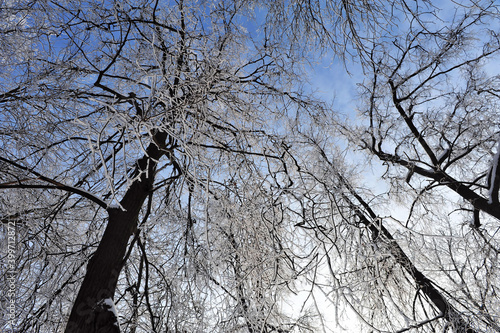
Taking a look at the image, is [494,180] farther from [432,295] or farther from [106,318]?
[106,318]

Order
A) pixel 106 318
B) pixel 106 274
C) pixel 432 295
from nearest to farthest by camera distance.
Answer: pixel 106 318 < pixel 106 274 < pixel 432 295

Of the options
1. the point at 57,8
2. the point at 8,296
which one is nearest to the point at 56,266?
the point at 8,296

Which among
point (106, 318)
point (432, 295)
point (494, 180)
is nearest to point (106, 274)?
point (106, 318)

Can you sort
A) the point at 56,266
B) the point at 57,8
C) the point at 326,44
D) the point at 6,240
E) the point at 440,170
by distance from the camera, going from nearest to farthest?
the point at 326,44
the point at 57,8
the point at 56,266
the point at 6,240
the point at 440,170

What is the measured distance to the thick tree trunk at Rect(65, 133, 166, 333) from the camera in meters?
2.19

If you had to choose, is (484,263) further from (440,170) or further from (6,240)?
(6,240)

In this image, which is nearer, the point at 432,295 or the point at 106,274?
the point at 106,274

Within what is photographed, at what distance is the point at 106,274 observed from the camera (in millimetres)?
2438

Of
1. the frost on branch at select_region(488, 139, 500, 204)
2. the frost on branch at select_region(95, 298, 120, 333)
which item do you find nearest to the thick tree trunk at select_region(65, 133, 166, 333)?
the frost on branch at select_region(95, 298, 120, 333)

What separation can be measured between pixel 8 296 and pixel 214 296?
211 centimetres

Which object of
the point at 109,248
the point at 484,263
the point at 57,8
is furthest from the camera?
the point at 484,263

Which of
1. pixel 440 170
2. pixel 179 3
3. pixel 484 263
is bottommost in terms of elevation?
pixel 484 263

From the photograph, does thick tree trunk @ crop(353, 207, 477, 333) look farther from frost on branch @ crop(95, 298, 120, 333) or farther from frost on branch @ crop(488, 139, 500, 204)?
frost on branch @ crop(95, 298, 120, 333)

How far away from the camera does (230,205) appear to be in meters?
3.17
